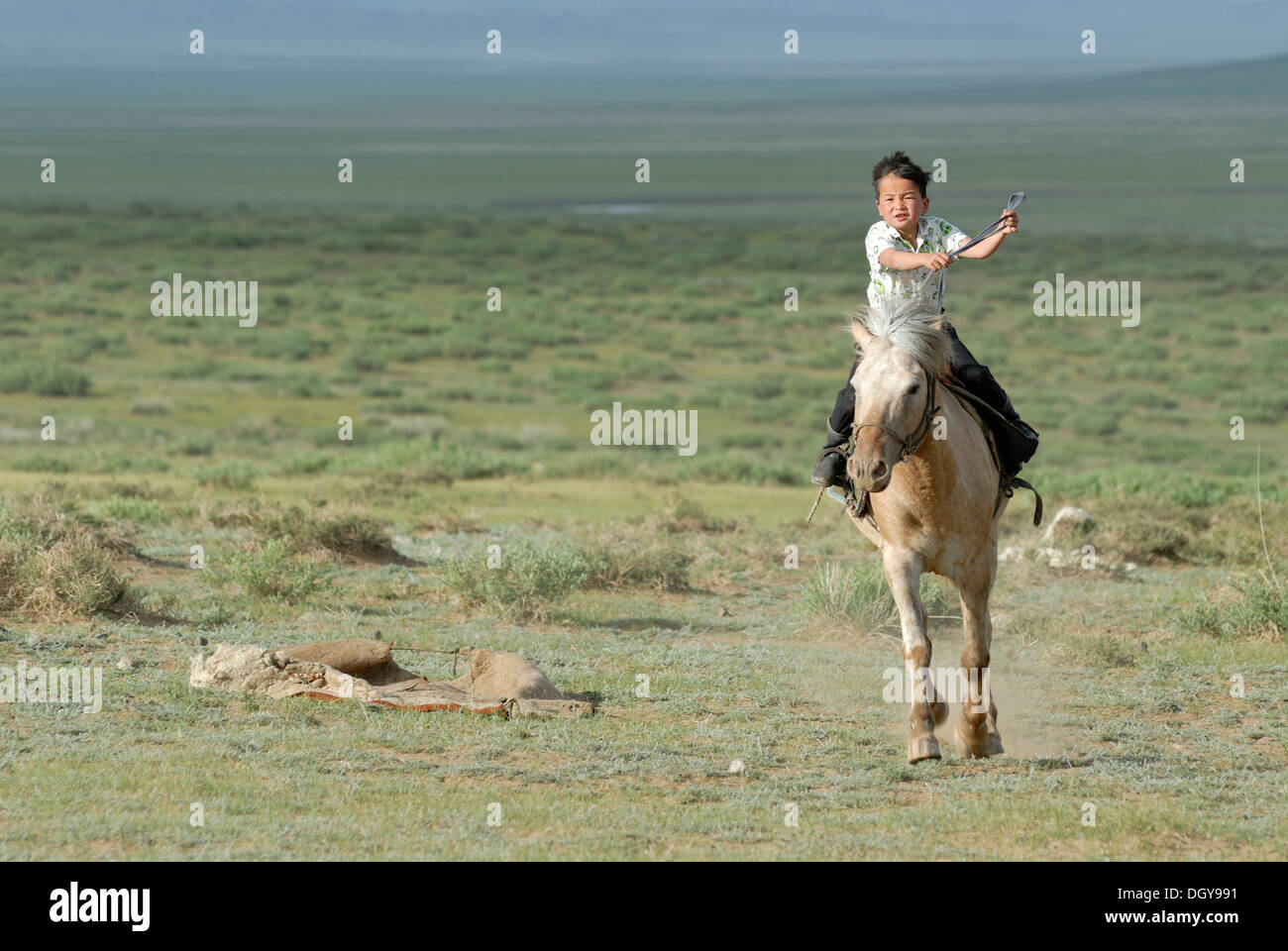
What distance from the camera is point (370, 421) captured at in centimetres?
3125

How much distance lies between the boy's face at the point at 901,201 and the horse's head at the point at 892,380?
63 cm

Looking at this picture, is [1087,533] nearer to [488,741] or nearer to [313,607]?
[313,607]

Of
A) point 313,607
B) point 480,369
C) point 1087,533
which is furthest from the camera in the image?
point 480,369

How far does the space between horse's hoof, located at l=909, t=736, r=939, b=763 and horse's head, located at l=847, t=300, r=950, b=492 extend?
1349 mm

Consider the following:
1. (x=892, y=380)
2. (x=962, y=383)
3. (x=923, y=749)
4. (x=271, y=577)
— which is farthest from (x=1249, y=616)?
(x=271, y=577)

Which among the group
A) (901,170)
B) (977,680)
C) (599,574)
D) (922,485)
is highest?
(901,170)

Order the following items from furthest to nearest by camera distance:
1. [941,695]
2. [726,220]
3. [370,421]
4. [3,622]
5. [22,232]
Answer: [726,220] < [22,232] < [370,421] < [3,622] < [941,695]

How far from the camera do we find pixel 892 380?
295 inches

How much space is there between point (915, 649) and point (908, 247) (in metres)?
2.06

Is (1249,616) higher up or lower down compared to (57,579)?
lower down

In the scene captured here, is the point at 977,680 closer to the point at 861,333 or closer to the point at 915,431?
the point at 915,431

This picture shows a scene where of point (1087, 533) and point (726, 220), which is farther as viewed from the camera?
point (726, 220)

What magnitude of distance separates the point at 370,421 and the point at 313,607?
18973 mm

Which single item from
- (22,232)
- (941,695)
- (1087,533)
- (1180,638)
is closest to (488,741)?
(941,695)
